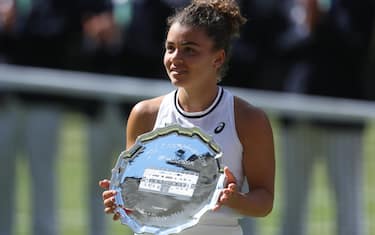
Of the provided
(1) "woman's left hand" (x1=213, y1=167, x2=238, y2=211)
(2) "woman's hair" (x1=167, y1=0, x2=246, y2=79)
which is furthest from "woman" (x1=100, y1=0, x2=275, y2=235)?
(1) "woman's left hand" (x1=213, y1=167, x2=238, y2=211)

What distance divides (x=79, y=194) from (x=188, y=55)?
15.2 ft

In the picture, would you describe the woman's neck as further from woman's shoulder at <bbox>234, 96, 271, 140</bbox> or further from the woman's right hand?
the woman's right hand

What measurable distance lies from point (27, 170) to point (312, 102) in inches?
72.9

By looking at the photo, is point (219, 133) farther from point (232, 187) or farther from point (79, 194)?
point (79, 194)

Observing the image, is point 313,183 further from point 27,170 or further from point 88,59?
point 88,59

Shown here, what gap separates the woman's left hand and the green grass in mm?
3472

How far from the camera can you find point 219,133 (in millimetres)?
4922

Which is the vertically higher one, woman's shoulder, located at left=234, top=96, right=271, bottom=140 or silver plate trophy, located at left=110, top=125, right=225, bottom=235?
woman's shoulder, located at left=234, top=96, right=271, bottom=140

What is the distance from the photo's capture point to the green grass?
27.3 ft

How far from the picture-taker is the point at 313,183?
826 cm

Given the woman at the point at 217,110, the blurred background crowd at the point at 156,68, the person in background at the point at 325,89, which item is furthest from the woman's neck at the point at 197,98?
the person in background at the point at 325,89

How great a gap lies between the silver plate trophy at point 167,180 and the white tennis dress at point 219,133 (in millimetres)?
102

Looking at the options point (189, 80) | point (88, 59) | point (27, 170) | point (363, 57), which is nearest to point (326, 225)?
point (27, 170)

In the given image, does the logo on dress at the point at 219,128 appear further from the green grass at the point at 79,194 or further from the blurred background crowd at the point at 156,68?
the green grass at the point at 79,194
